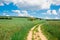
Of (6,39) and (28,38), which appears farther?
(28,38)

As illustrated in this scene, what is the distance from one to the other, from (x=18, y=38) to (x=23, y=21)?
586 centimetres

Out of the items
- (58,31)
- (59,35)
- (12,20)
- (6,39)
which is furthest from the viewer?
(12,20)

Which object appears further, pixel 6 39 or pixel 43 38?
pixel 43 38

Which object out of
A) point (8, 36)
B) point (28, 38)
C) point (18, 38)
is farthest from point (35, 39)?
point (8, 36)

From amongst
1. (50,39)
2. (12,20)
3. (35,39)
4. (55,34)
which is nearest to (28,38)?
(35,39)

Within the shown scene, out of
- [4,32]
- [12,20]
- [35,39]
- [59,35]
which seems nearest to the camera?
[4,32]

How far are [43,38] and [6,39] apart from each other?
236 centimetres

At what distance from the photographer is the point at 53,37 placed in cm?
1020

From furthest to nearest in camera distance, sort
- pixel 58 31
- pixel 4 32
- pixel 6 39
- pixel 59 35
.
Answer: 1. pixel 58 31
2. pixel 59 35
3. pixel 4 32
4. pixel 6 39

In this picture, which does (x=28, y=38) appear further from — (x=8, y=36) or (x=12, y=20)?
(x=12, y=20)

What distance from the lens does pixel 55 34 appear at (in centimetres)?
1066

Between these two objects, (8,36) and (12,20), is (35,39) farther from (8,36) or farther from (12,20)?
(12,20)

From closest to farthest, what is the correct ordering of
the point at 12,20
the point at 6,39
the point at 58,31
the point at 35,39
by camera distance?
1. the point at 6,39
2. the point at 35,39
3. the point at 58,31
4. the point at 12,20

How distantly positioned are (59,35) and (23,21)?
496 cm
